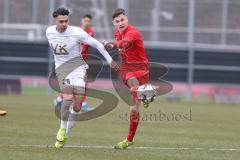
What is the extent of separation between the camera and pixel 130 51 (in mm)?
15117

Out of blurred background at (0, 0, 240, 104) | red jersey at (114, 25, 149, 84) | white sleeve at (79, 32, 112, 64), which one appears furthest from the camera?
blurred background at (0, 0, 240, 104)

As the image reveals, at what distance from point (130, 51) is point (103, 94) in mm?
12543

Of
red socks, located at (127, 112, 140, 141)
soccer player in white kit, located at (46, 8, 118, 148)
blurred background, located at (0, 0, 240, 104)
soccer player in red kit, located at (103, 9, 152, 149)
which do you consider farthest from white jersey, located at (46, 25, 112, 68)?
blurred background, located at (0, 0, 240, 104)

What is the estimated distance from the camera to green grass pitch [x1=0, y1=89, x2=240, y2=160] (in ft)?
44.2

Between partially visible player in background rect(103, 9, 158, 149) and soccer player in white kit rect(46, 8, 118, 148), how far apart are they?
538 millimetres

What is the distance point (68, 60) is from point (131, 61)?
107 centimetres

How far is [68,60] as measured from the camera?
49.4 ft

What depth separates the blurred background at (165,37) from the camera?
30500 mm

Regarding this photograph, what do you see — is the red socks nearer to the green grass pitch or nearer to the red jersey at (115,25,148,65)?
the green grass pitch

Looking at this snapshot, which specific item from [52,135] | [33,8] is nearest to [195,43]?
[33,8]

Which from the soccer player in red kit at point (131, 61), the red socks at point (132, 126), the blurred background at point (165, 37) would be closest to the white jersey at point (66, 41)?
the soccer player in red kit at point (131, 61)

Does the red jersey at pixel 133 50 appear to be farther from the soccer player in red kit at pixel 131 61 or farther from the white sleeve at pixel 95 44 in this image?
the white sleeve at pixel 95 44

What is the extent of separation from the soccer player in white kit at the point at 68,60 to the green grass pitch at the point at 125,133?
2.06 ft

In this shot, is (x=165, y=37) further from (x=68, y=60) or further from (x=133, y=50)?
(x=68, y=60)
